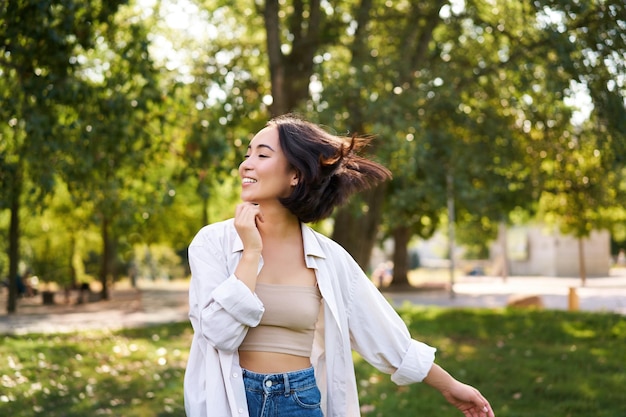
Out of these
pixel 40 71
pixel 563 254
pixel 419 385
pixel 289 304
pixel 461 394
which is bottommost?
pixel 563 254

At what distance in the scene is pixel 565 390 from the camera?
916 cm

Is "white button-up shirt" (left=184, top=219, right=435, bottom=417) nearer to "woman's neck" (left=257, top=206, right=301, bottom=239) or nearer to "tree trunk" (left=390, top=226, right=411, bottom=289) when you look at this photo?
"woman's neck" (left=257, top=206, right=301, bottom=239)

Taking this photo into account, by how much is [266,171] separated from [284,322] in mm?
605

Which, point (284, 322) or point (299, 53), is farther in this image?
point (299, 53)

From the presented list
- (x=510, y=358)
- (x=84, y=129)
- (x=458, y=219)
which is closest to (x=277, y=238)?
(x=84, y=129)

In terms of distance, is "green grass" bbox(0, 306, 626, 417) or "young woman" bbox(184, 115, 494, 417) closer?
"young woman" bbox(184, 115, 494, 417)

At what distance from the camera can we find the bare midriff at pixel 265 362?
10.1 ft

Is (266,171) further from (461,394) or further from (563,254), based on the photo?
(563,254)

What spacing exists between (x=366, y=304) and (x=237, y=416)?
767 millimetres

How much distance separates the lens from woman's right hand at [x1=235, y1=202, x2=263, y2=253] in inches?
120

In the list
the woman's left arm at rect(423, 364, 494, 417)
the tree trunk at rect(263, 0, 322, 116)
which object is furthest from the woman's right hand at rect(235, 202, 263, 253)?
the tree trunk at rect(263, 0, 322, 116)

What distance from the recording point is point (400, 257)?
35.8 meters

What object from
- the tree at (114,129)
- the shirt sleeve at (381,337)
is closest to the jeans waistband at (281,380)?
the shirt sleeve at (381,337)

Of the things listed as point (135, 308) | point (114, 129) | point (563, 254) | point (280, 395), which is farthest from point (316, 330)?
point (563, 254)
